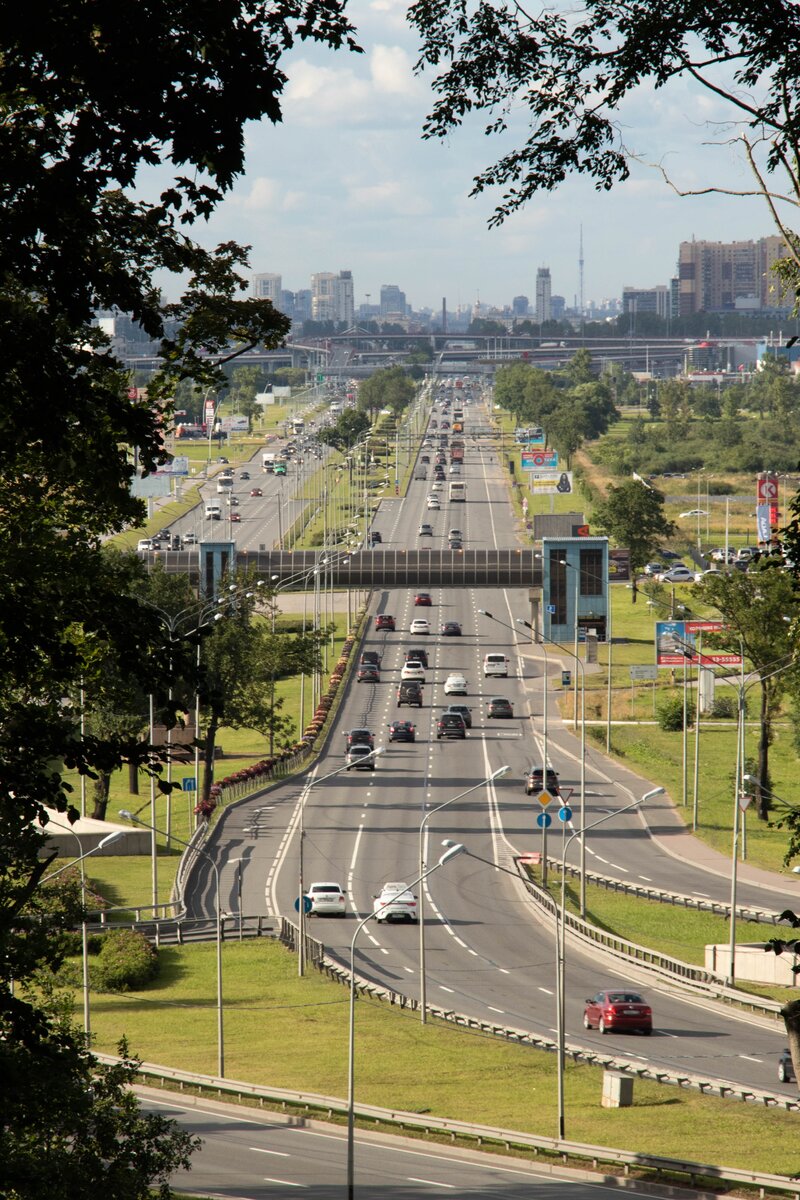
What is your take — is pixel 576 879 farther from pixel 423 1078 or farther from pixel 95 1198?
pixel 95 1198

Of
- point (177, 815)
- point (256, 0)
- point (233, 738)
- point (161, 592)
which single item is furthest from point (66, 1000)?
point (233, 738)

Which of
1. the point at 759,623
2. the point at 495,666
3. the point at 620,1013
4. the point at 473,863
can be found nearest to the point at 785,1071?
the point at 620,1013

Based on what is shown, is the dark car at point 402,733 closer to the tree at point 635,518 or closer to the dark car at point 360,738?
the dark car at point 360,738

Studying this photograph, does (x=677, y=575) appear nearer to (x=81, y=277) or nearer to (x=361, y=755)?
(x=361, y=755)

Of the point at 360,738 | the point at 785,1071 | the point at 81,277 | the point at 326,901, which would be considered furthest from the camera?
the point at 360,738

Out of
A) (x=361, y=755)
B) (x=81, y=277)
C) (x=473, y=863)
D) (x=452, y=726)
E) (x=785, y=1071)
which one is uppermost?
(x=81, y=277)

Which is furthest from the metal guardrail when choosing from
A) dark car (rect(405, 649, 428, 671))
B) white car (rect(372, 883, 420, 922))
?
dark car (rect(405, 649, 428, 671))

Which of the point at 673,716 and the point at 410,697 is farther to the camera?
the point at 410,697
